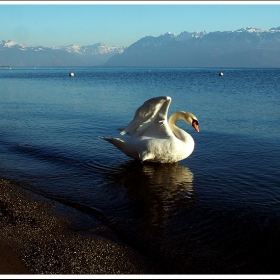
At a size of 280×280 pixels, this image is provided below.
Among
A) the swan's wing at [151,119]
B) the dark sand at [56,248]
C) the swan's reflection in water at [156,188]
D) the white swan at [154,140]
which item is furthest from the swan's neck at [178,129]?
the dark sand at [56,248]

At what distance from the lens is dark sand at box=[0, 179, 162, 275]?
20.0 ft

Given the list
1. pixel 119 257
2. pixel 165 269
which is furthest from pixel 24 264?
pixel 165 269

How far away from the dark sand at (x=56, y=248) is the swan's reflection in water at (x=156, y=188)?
1.29 metres

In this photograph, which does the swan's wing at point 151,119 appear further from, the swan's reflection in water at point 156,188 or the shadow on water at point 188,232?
the shadow on water at point 188,232

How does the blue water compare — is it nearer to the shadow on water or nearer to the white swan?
the shadow on water

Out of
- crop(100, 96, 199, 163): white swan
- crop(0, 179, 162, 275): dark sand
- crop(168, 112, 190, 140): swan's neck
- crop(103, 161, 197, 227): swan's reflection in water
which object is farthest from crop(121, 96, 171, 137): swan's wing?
crop(0, 179, 162, 275): dark sand

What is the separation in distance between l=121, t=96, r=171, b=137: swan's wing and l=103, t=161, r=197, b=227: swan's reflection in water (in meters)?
1.13

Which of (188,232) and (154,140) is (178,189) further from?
(188,232)

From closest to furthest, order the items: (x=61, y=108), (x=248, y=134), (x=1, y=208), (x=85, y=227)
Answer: (x=85, y=227)
(x=1, y=208)
(x=248, y=134)
(x=61, y=108)

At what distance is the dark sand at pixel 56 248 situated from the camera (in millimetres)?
6082

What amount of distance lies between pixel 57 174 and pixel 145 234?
14.9 feet

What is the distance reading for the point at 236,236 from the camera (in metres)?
7.41

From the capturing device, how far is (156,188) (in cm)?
1005

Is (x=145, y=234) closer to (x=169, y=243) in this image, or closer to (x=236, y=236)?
(x=169, y=243)
